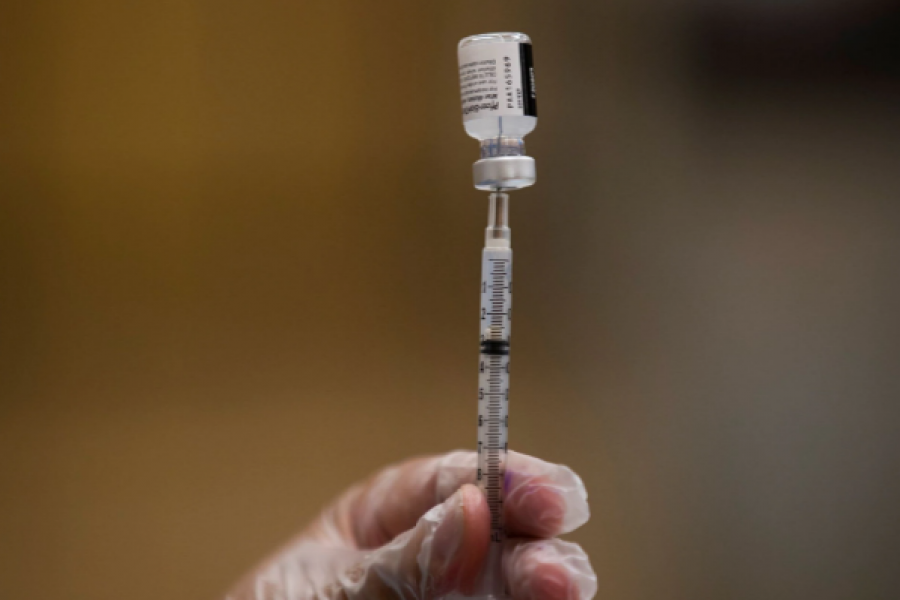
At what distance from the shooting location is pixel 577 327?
1368mm

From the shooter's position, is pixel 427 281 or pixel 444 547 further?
pixel 427 281

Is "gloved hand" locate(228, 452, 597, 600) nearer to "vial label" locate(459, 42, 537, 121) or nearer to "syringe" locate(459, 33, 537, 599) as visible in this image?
"syringe" locate(459, 33, 537, 599)

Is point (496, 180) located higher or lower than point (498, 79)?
lower

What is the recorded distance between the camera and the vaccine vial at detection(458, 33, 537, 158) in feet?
2.61

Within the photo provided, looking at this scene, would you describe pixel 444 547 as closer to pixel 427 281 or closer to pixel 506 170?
pixel 506 170

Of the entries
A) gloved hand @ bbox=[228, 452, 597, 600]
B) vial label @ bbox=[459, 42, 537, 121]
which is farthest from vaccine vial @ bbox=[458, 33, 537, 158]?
gloved hand @ bbox=[228, 452, 597, 600]

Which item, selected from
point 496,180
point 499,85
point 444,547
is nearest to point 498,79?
point 499,85

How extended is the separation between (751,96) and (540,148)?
0.40 meters

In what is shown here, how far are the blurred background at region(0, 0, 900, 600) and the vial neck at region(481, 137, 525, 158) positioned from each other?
0.54 m

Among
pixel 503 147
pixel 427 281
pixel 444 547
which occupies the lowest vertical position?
pixel 444 547

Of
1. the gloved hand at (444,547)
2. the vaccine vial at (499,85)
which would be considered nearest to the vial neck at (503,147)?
the vaccine vial at (499,85)

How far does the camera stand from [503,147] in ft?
2.70

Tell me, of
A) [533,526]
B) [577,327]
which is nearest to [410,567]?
[533,526]

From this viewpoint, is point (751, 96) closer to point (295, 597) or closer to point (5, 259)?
point (295, 597)
